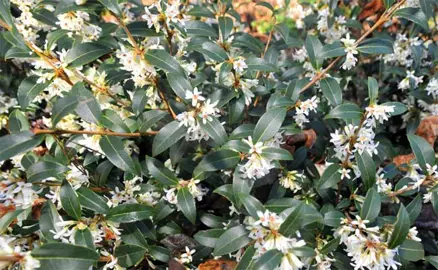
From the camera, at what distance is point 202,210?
8.17 feet

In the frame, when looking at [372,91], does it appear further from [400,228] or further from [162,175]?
[162,175]

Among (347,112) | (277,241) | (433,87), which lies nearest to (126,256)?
(277,241)

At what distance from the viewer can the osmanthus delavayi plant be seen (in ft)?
5.65

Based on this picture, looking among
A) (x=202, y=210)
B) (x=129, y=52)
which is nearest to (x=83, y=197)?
(x=129, y=52)

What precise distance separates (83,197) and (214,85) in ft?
3.27

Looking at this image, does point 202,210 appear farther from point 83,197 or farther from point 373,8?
point 373,8

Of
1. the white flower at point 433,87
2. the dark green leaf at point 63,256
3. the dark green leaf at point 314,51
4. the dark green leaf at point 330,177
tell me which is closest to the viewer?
the dark green leaf at point 63,256

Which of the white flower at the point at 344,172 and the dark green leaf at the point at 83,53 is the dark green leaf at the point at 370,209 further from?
the dark green leaf at the point at 83,53

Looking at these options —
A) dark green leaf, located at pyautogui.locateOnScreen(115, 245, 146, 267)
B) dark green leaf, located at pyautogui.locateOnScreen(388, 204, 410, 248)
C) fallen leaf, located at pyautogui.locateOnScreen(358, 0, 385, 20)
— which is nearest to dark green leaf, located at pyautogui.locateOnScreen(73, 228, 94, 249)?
dark green leaf, located at pyautogui.locateOnScreen(115, 245, 146, 267)

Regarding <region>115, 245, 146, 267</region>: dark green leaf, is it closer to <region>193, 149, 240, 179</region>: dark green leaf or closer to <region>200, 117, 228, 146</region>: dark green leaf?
<region>193, 149, 240, 179</region>: dark green leaf

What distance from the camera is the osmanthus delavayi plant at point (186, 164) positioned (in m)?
1.72

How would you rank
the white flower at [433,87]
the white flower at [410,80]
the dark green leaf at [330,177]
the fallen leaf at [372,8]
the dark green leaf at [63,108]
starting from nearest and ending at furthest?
1. the dark green leaf at [63,108]
2. the dark green leaf at [330,177]
3. the white flower at [433,87]
4. the white flower at [410,80]
5. the fallen leaf at [372,8]

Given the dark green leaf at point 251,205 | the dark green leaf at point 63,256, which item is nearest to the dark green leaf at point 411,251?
the dark green leaf at point 251,205

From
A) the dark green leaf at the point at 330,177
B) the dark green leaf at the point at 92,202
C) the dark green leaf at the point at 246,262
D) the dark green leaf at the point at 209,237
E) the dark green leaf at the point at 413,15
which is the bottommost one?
the dark green leaf at the point at 209,237
